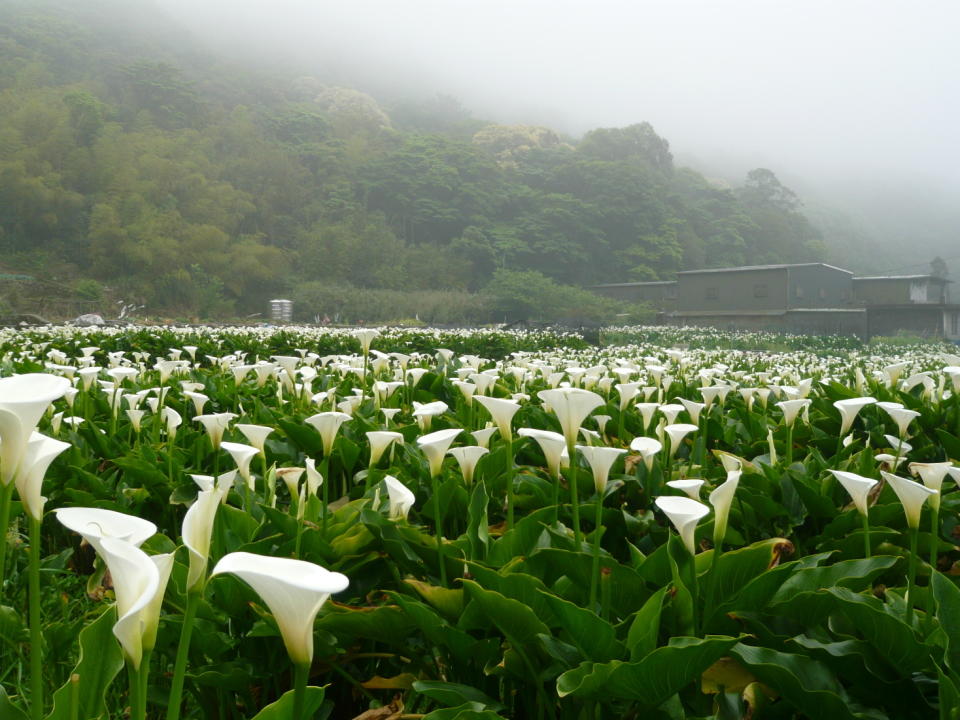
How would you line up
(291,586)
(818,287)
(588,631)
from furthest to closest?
1. (818,287)
2. (588,631)
3. (291,586)

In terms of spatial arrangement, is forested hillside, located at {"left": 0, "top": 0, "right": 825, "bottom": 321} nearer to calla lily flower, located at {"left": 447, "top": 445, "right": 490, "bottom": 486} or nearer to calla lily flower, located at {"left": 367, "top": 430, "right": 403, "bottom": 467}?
calla lily flower, located at {"left": 367, "top": 430, "right": 403, "bottom": 467}

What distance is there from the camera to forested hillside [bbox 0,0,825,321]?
44.1 meters

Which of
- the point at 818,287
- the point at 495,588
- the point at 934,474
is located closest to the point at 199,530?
the point at 495,588

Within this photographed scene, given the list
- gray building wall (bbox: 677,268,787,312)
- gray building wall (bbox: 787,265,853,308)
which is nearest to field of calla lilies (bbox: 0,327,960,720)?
gray building wall (bbox: 677,268,787,312)

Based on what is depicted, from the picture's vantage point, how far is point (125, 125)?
5850 cm

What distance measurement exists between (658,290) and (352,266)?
936 inches

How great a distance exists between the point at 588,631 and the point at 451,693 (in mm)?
239

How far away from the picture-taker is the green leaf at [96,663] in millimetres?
839

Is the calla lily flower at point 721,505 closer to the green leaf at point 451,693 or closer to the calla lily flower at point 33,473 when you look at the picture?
the green leaf at point 451,693

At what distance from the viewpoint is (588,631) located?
944mm

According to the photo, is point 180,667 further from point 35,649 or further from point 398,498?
point 398,498

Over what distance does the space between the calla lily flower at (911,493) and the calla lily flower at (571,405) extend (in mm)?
460

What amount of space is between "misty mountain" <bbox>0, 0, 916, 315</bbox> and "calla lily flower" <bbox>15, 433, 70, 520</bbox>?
41516 millimetres

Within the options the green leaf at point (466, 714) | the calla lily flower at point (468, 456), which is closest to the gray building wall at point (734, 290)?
the calla lily flower at point (468, 456)
